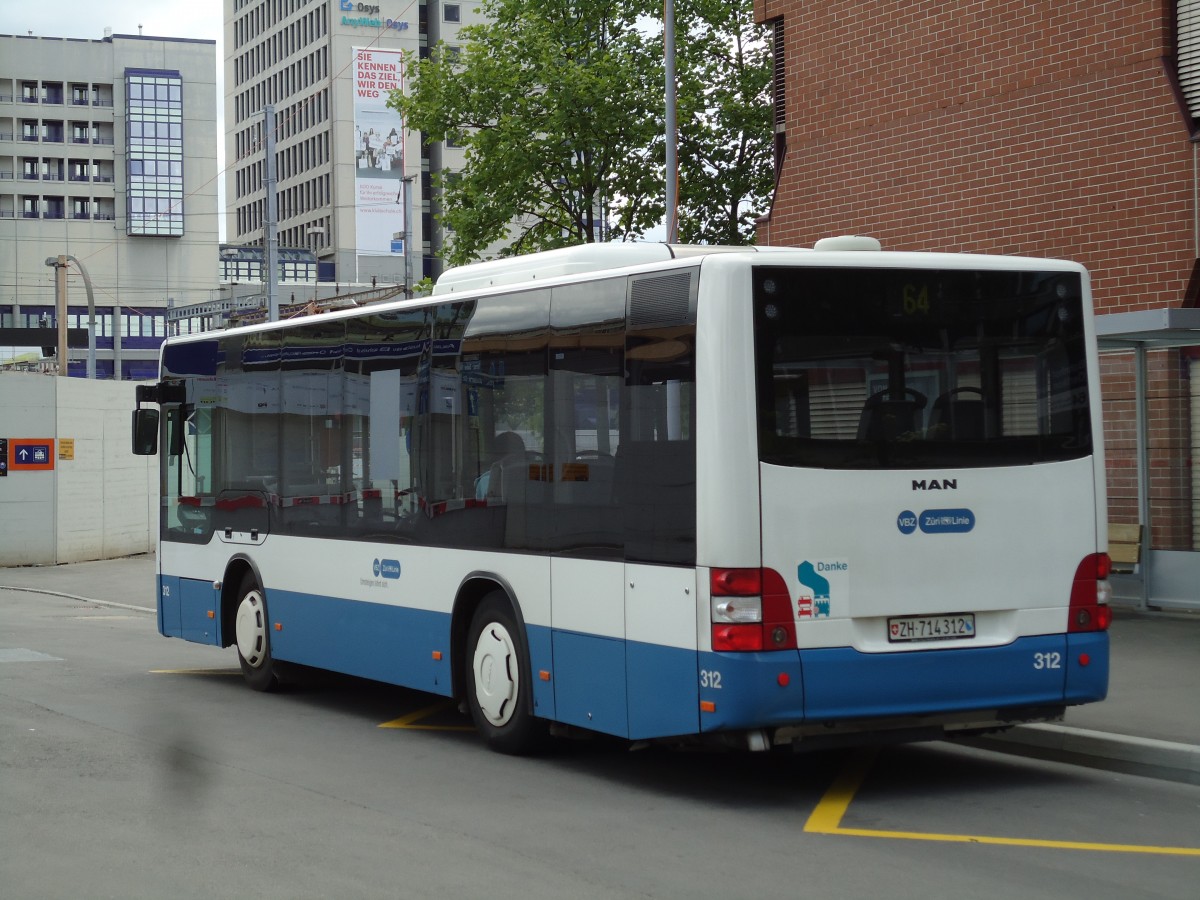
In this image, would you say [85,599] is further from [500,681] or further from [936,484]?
[936,484]

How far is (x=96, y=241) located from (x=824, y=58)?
99700mm

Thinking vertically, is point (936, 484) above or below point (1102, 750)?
above

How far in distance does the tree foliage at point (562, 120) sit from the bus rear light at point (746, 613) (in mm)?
25274

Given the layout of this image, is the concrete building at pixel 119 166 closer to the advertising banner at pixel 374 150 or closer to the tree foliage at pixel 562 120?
the advertising banner at pixel 374 150

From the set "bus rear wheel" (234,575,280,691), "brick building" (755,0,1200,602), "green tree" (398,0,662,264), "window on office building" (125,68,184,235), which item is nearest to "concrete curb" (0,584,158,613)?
"brick building" (755,0,1200,602)

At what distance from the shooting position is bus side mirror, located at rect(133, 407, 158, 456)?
14.8m

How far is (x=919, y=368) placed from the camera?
27.9 feet

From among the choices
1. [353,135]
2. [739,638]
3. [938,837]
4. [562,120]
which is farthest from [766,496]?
[353,135]

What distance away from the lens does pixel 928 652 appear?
8391 millimetres

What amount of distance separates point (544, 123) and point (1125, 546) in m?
19.4

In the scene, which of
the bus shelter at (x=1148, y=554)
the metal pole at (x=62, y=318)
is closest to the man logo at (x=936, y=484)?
the bus shelter at (x=1148, y=554)

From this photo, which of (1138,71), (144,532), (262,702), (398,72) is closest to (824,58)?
(1138,71)

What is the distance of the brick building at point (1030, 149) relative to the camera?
16359 millimetres

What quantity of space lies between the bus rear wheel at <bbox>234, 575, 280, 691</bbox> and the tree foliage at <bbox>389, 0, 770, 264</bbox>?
20.1 metres
